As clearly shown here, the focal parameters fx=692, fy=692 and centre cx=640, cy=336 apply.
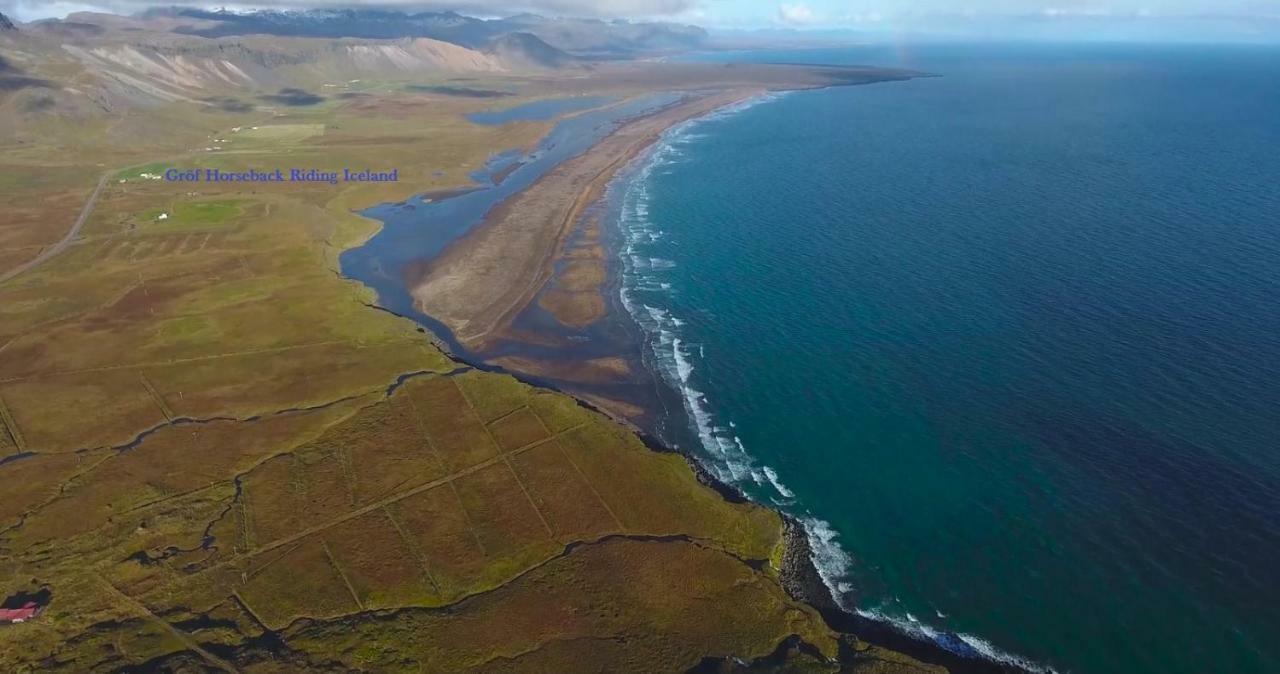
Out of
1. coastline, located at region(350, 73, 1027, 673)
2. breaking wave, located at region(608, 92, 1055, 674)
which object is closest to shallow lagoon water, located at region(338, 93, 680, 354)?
coastline, located at region(350, 73, 1027, 673)

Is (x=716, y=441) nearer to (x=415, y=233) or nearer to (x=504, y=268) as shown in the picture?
(x=504, y=268)

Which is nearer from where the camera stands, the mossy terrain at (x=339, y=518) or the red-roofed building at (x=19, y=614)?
the mossy terrain at (x=339, y=518)

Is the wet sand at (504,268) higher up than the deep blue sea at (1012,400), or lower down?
higher up

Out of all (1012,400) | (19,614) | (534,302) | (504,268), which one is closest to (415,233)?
(504,268)

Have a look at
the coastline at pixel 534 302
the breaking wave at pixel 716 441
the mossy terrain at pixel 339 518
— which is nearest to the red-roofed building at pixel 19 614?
the mossy terrain at pixel 339 518

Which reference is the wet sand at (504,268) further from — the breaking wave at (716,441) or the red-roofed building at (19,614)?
the red-roofed building at (19,614)
